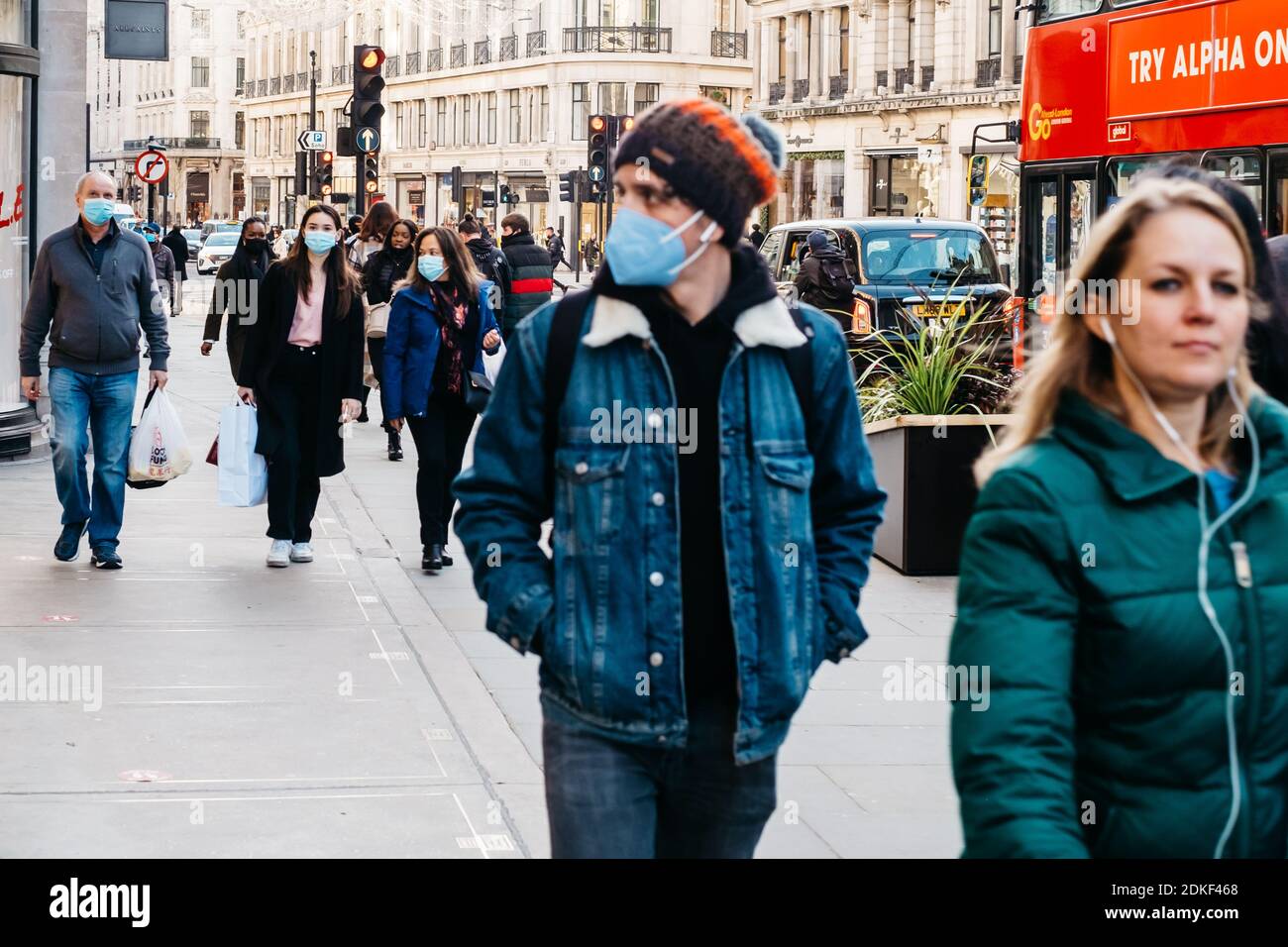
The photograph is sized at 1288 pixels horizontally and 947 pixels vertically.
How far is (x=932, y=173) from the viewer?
52562mm

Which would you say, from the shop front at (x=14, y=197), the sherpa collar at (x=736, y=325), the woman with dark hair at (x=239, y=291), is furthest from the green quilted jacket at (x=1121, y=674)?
the shop front at (x=14, y=197)

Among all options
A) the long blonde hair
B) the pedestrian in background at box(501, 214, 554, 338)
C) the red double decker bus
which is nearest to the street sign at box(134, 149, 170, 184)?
the pedestrian in background at box(501, 214, 554, 338)

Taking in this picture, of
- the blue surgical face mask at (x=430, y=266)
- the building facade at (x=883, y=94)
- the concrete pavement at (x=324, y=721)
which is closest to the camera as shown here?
the concrete pavement at (x=324, y=721)

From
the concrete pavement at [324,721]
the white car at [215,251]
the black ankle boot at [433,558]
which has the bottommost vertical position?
the concrete pavement at [324,721]

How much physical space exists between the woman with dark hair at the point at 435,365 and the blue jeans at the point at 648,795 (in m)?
6.68

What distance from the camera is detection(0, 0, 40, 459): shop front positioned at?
13828mm

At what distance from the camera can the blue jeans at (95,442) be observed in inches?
381

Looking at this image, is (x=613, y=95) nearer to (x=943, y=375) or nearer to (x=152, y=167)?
(x=152, y=167)

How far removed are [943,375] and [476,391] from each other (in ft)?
7.77

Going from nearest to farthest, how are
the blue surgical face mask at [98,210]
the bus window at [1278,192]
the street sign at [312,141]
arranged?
the blue surgical face mask at [98,210], the bus window at [1278,192], the street sign at [312,141]

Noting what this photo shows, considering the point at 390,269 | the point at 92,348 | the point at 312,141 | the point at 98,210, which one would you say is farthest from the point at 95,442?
the point at 312,141

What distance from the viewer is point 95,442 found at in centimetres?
989

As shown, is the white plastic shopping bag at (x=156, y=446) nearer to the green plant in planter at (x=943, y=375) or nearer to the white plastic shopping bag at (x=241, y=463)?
the white plastic shopping bag at (x=241, y=463)
